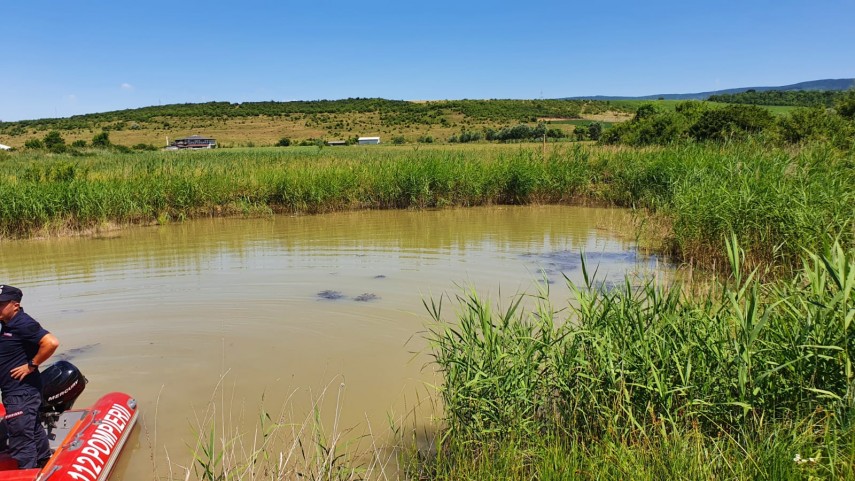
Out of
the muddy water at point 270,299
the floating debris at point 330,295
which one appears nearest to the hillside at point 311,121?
the muddy water at point 270,299

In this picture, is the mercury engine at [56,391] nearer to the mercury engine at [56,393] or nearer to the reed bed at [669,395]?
the mercury engine at [56,393]

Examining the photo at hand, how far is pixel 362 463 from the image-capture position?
163 inches

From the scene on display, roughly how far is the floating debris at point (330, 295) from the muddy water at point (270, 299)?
0.15 ft

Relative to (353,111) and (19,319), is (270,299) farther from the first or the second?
(353,111)

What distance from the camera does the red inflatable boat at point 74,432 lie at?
3695 millimetres

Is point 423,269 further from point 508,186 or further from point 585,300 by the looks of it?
point 508,186

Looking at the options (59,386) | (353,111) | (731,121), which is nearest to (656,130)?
(731,121)

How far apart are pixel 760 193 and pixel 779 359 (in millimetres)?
6171

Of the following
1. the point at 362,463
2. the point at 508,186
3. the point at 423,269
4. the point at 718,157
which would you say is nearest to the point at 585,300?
the point at 362,463

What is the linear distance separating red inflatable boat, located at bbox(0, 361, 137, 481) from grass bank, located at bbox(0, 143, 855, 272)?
812 cm

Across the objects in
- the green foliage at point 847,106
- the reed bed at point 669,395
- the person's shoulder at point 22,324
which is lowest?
the reed bed at point 669,395

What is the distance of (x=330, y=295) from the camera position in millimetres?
8547

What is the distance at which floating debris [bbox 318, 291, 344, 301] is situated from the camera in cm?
840

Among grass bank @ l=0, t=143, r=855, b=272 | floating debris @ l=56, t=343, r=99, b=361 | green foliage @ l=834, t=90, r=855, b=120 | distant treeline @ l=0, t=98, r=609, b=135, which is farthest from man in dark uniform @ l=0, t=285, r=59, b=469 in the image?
distant treeline @ l=0, t=98, r=609, b=135
